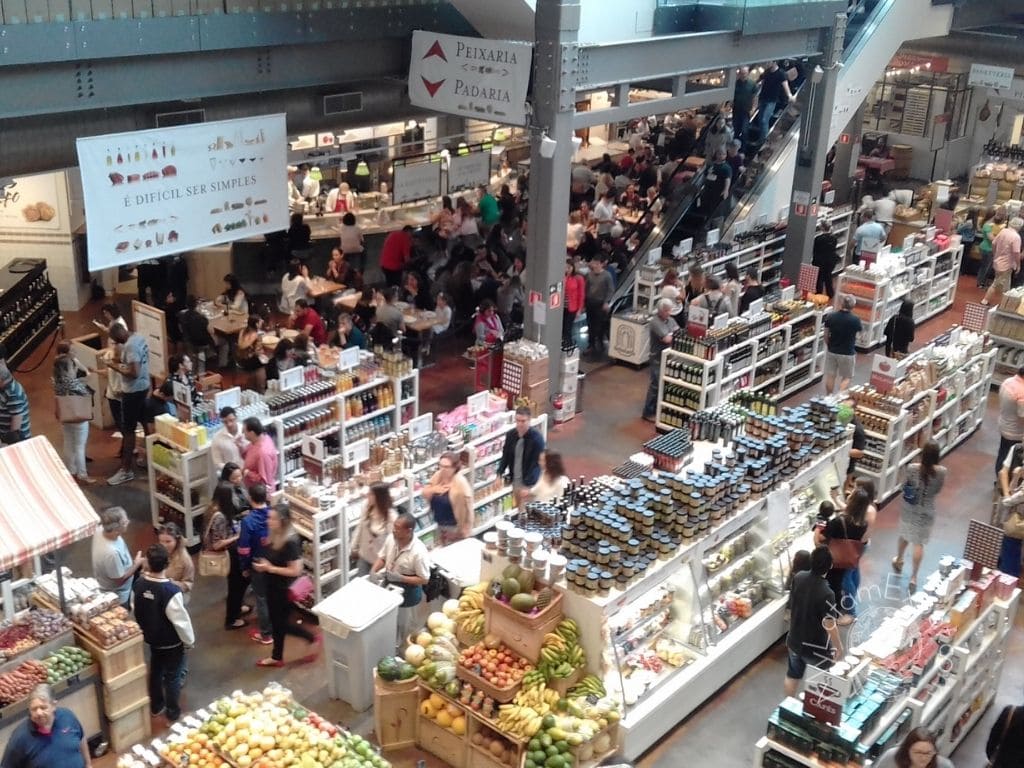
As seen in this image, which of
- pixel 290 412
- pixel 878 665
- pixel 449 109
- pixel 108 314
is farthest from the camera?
pixel 449 109

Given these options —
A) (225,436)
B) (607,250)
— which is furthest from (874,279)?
(225,436)

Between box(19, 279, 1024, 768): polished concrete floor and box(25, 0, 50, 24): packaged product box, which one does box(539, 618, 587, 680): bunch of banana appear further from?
box(25, 0, 50, 24): packaged product box

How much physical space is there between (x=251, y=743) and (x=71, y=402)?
5.59 meters

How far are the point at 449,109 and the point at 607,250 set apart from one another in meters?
5.09

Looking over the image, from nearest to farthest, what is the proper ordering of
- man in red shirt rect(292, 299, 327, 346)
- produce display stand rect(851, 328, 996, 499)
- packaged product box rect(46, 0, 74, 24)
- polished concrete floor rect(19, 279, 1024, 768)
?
1. polished concrete floor rect(19, 279, 1024, 768)
2. packaged product box rect(46, 0, 74, 24)
3. produce display stand rect(851, 328, 996, 499)
4. man in red shirt rect(292, 299, 327, 346)

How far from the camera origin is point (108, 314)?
474 inches

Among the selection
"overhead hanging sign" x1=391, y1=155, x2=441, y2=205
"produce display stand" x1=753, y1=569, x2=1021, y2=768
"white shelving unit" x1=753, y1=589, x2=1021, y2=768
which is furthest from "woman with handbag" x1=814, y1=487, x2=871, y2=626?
"overhead hanging sign" x1=391, y1=155, x2=441, y2=205

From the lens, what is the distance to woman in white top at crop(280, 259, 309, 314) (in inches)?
589

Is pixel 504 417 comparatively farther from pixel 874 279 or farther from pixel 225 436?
pixel 874 279

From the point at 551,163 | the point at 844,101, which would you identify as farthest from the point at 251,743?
the point at 844,101

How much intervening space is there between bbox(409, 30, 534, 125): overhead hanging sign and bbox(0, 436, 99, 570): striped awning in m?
6.59

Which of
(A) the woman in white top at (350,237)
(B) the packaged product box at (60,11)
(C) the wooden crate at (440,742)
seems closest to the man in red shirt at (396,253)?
(A) the woman in white top at (350,237)

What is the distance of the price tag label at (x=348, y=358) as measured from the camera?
11.4m

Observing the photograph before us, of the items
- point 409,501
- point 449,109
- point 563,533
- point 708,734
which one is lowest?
point 708,734
